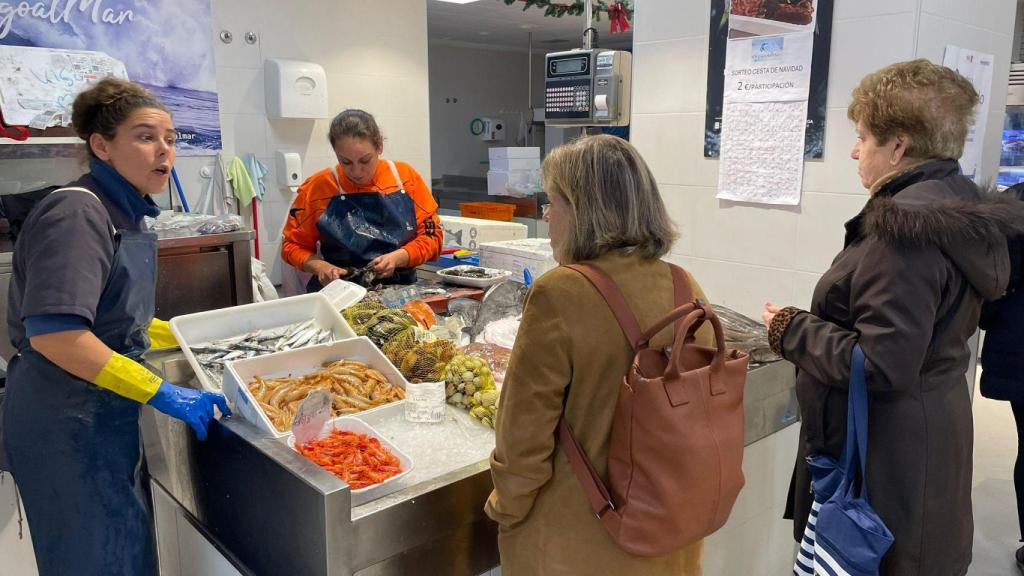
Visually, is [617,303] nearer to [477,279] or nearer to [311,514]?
[311,514]

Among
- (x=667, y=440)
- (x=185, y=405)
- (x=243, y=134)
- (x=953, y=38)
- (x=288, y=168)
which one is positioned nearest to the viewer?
(x=667, y=440)

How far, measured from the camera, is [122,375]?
1709 mm

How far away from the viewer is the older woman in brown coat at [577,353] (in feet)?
4.34

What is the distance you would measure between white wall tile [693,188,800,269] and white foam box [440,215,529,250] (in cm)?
139

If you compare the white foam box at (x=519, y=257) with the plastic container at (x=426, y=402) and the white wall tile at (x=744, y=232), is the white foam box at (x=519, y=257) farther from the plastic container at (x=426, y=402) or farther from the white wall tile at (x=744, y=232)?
the plastic container at (x=426, y=402)

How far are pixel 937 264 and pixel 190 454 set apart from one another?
186cm

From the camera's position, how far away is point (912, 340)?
168cm

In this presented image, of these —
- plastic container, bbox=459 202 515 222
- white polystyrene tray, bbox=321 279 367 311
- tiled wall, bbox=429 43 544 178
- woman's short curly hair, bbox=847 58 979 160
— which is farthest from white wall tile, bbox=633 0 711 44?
tiled wall, bbox=429 43 544 178

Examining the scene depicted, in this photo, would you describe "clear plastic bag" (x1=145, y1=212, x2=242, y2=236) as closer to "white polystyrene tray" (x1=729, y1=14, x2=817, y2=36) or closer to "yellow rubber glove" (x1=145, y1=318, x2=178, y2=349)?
"yellow rubber glove" (x1=145, y1=318, x2=178, y2=349)

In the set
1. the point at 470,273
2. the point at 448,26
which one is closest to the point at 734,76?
the point at 470,273

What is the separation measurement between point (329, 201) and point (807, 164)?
2.16 m

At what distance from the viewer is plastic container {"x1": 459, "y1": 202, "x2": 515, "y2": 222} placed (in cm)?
641

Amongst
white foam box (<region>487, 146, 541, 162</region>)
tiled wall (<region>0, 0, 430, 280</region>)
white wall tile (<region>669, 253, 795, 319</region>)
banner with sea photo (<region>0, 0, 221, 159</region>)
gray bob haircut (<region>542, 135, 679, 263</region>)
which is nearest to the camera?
gray bob haircut (<region>542, 135, 679, 263</region>)

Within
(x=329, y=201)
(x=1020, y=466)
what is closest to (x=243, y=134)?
(x=329, y=201)
